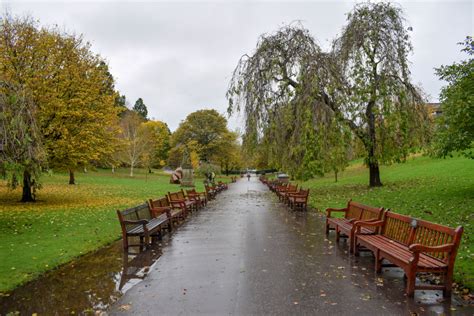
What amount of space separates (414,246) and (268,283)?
2112 millimetres

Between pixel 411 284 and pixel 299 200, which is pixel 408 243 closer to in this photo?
pixel 411 284

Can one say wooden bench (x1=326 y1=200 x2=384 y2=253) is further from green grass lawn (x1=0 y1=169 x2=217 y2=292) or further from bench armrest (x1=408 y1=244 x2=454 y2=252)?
green grass lawn (x1=0 y1=169 x2=217 y2=292)

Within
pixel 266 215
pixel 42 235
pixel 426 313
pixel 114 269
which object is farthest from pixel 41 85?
pixel 426 313

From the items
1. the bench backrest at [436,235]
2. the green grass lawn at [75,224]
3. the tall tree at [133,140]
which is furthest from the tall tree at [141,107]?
the bench backrest at [436,235]

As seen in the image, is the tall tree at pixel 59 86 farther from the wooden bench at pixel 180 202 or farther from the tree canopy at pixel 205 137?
the tree canopy at pixel 205 137

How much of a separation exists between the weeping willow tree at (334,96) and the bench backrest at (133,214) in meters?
8.55

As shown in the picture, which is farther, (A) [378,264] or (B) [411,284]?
(A) [378,264]

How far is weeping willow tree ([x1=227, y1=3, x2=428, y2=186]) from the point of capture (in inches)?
699

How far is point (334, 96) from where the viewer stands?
18547 mm

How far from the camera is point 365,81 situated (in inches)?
765

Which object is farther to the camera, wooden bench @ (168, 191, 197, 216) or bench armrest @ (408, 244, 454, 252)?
wooden bench @ (168, 191, 197, 216)

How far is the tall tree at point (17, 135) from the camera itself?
10.1 metres

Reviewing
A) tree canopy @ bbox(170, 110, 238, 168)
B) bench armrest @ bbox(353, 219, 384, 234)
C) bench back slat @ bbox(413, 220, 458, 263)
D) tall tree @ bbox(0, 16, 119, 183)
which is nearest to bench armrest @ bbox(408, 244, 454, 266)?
bench back slat @ bbox(413, 220, 458, 263)

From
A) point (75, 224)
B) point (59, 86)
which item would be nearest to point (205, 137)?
point (59, 86)
